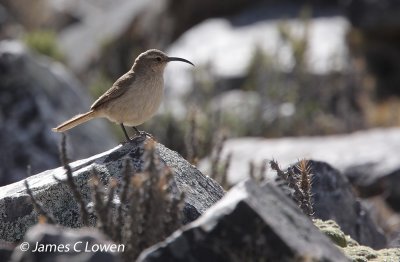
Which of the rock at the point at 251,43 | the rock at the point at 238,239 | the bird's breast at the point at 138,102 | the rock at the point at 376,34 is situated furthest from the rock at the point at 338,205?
the rock at the point at 376,34

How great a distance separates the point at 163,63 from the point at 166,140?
15.0 ft

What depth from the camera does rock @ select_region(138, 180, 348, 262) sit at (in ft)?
12.1

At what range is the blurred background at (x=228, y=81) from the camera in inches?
371

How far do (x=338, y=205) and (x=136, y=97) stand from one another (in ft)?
5.23

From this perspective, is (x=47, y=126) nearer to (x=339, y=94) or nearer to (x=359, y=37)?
(x=339, y=94)

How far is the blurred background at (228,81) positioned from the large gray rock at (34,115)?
0.01 m

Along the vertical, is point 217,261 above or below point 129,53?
below

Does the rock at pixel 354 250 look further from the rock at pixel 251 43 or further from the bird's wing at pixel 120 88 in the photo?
the rock at pixel 251 43

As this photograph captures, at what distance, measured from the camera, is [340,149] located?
35.0 ft

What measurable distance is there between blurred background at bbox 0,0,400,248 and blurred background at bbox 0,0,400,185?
0.02 meters

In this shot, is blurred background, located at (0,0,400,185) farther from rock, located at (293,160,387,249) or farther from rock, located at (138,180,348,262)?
rock, located at (138,180,348,262)

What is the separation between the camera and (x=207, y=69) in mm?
13109

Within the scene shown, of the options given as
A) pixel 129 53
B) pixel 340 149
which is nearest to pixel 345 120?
pixel 340 149

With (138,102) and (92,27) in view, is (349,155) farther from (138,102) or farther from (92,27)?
(92,27)
